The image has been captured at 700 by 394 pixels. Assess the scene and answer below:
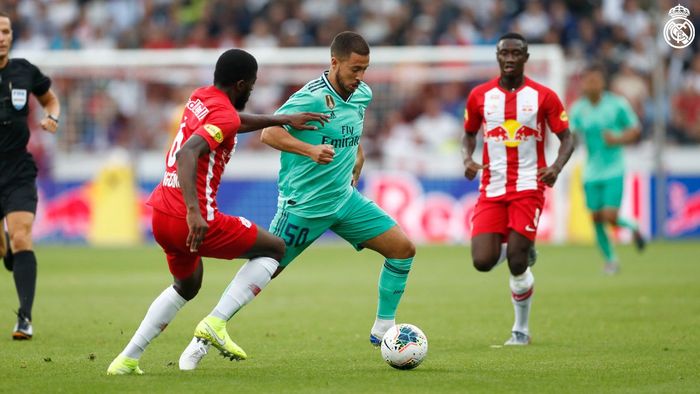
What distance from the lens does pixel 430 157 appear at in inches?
992

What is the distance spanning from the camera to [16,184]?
34.9 ft

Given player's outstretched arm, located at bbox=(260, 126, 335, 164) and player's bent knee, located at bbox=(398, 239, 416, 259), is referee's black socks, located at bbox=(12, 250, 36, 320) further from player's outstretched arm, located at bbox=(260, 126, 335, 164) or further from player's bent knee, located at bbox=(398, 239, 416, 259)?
player's bent knee, located at bbox=(398, 239, 416, 259)

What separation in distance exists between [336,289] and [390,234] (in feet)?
19.5

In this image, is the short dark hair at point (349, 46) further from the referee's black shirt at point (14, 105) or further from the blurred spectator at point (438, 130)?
the blurred spectator at point (438, 130)

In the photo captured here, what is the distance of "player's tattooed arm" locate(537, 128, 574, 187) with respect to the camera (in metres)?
9.89

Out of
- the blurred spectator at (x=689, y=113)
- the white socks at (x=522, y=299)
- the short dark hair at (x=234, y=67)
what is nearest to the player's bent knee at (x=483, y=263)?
the white socks at (x=522, y=299)

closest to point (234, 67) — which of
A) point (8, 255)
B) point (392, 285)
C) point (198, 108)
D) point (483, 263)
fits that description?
point (198, 108)

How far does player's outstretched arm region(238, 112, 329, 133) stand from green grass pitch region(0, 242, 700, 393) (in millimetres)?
1694

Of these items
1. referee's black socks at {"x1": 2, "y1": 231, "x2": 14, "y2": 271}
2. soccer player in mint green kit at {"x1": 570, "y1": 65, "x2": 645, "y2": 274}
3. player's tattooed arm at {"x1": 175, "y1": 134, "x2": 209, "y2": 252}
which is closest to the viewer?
player's tattooed arm at {"x1": 175, "y1": 134, "x2": 209, "y2": 252}

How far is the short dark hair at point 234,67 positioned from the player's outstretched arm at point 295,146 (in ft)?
2.71

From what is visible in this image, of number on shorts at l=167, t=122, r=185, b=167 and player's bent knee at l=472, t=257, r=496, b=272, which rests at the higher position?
number on shorts at l=167, t=122, r=185, b=167

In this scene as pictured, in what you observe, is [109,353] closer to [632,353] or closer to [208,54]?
[632,353]

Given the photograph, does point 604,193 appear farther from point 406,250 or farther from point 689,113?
point 406,250

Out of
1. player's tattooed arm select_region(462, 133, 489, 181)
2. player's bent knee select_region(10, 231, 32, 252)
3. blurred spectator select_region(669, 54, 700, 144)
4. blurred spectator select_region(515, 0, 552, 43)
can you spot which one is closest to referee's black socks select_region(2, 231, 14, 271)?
player's bent knee select_region(10, 231, 32, 252)
